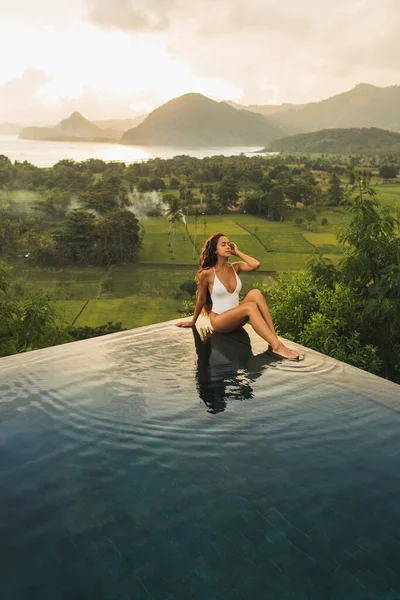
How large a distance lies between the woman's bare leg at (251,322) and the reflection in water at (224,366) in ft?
0.27

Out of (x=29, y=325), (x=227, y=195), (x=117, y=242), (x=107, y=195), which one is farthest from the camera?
(x=107, y=195)

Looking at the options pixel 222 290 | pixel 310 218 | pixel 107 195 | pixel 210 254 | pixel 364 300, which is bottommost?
pixel 310 218

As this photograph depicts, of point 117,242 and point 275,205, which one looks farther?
point 275,205

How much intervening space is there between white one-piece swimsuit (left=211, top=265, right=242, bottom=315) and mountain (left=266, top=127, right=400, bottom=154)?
448 ft

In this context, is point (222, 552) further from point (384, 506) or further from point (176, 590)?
point (384, 506)

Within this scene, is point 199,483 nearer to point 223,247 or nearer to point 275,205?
point 223,247

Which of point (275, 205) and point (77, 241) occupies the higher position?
point (275, 205)

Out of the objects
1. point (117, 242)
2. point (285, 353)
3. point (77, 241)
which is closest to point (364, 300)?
point (285, 353)

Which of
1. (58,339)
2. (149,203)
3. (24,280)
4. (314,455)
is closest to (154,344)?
(314,455)

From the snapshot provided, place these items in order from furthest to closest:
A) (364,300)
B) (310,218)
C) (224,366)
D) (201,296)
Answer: (310,218) → (364,300) → (201,296) → (224,366)

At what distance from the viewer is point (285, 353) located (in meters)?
3.75

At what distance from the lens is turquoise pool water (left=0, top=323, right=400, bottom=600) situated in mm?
1783

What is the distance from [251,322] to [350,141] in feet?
507

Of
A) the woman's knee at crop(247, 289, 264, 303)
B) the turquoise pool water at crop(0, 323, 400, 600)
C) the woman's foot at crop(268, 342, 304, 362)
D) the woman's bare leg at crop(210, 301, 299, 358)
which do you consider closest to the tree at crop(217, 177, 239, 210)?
the woman's bare leg at crop(210, 301, 299, 358)
